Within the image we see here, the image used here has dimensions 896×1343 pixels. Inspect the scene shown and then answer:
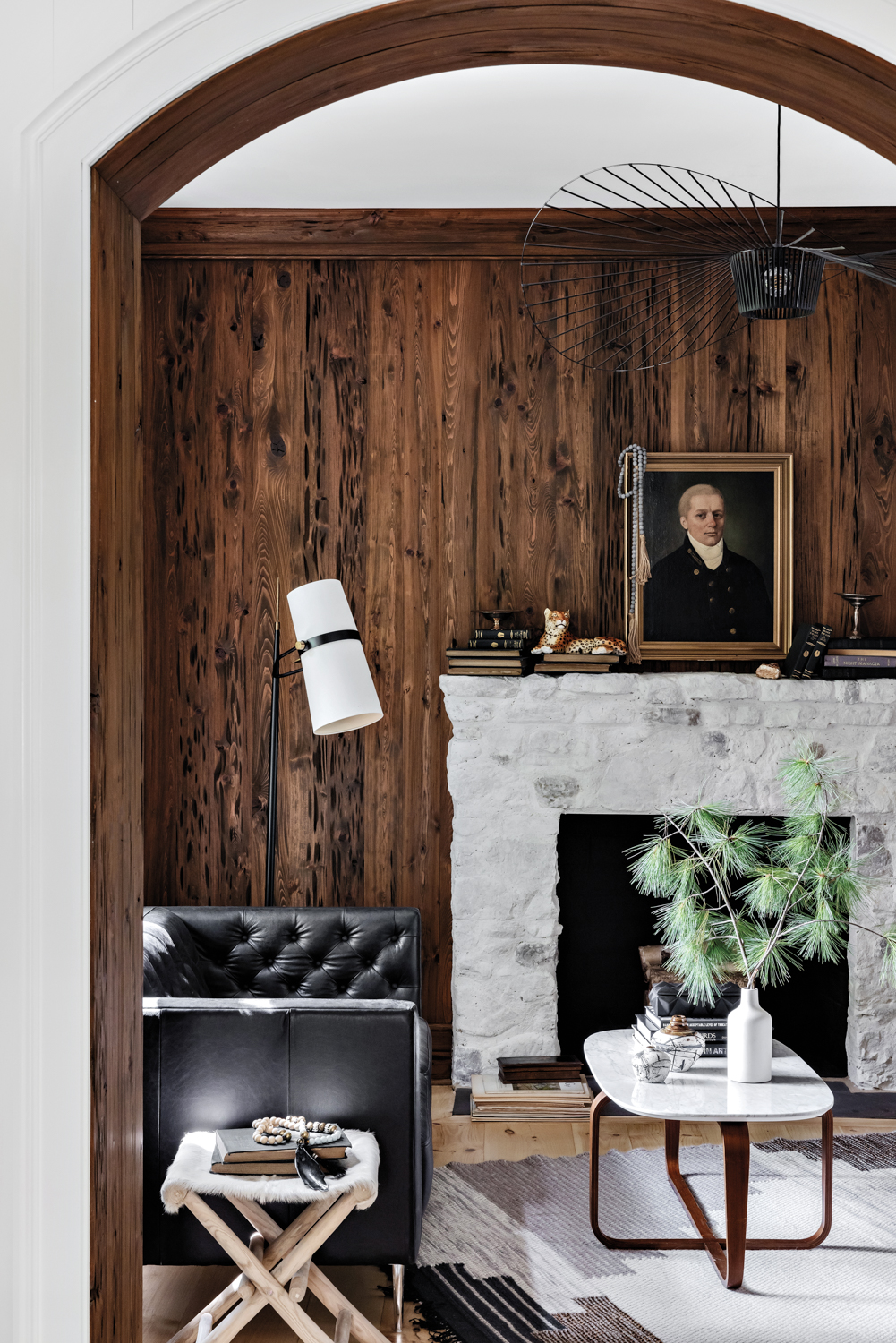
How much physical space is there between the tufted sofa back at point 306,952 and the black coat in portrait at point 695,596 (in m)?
1.49

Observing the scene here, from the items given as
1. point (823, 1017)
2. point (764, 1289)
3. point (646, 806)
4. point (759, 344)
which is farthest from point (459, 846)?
point (759, 344)

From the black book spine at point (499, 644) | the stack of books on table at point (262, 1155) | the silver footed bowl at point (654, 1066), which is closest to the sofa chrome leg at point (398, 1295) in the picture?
the stack of books on table at point (262, 1155)

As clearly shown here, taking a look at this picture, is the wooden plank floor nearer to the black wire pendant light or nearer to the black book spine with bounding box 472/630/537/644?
the black book spine with bounding box 472/630/537/644

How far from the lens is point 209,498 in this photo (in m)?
4.19

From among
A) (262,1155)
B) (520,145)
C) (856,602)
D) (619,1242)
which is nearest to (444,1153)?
(619,1242)

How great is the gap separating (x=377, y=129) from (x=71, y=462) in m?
2.49

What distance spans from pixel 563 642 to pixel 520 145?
1656 mm

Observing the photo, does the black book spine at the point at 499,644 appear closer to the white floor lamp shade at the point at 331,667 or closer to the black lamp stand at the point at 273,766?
the black lamp stand at the point at 273,766

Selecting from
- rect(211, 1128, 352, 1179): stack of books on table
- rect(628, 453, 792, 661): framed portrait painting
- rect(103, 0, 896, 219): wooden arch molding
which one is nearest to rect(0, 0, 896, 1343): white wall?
rect(103, 0, 896, 219): wooden arch molding

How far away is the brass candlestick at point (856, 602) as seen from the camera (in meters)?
3.98

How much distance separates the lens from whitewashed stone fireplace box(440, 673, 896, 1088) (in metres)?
3.93

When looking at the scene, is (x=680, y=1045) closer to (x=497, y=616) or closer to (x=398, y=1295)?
(x=398, y=1295)

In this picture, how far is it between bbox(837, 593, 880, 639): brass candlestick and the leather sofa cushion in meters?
2.55

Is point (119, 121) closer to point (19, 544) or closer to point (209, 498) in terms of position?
point (19, 544)
